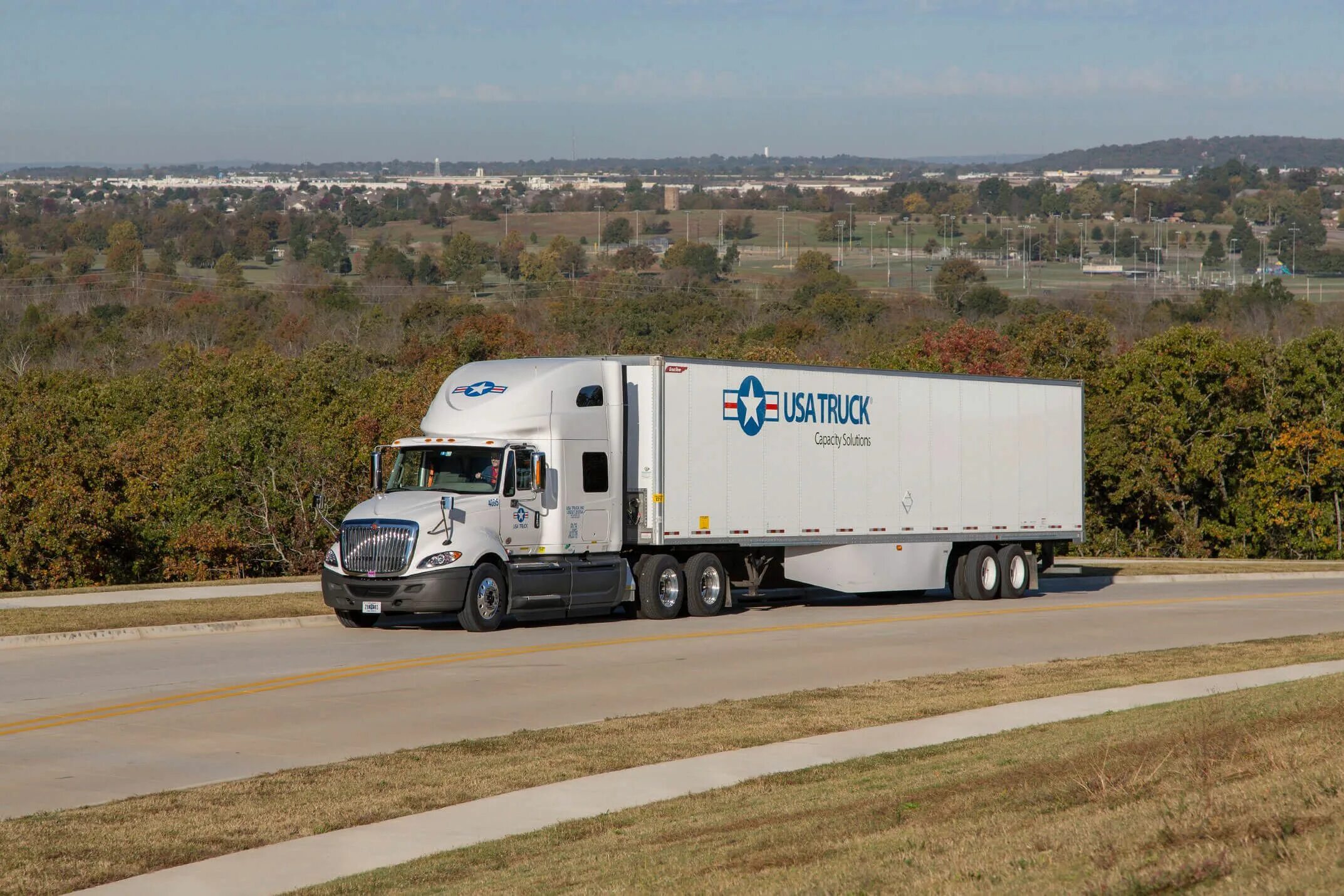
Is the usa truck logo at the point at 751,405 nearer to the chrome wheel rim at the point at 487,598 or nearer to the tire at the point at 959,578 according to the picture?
the chrome wheel rim at the point at 487,598

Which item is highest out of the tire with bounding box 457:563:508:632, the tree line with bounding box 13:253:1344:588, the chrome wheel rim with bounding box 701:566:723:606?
the tire with bounding box 457:563:508:632

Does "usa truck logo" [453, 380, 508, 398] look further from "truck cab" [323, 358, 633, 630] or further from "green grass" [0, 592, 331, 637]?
"green grass" [0, 592, 331, 637]

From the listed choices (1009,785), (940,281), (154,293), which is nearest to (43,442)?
(1009,785)

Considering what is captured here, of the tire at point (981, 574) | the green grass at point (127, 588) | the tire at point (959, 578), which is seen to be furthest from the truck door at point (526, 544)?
the tire at point (981, 574)

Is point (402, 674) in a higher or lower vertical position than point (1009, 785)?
lower

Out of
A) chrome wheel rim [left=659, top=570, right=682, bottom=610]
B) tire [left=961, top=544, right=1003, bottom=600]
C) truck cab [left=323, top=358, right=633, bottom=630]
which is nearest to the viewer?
truck cab [left=323, top=358, right=633, bottom=630]

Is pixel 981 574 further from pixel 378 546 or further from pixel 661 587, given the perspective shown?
pixel 378 546

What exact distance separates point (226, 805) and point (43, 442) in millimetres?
34077

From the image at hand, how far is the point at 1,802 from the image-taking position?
476 inches

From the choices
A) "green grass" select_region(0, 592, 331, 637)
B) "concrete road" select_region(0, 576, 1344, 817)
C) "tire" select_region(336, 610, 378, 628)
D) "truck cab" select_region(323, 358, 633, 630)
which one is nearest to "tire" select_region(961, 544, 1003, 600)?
"concrete road" select_region(0, 576, 1344, 817)

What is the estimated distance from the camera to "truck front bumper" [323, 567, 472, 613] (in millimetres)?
23250

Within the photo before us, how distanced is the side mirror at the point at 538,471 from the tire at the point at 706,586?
3.37m

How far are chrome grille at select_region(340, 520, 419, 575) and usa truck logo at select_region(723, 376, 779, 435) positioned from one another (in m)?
5.84

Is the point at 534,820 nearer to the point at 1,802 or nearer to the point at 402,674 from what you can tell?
the point at 1,802
